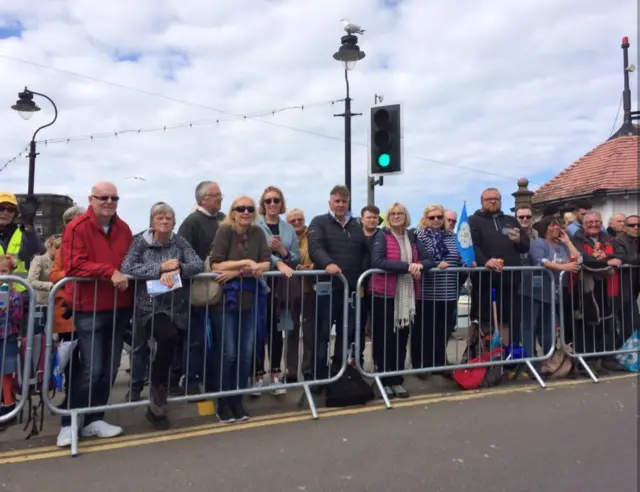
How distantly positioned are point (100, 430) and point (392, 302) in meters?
2.89

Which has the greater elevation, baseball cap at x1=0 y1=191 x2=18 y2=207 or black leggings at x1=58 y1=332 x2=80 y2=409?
baseball cap at x1=0 y1=191 x2=18 y2=207

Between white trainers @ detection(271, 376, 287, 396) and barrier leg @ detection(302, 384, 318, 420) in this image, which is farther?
white trainers @ detection(271, 376, 287, 396)

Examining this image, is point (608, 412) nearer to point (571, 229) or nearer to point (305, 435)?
point (305, 435)

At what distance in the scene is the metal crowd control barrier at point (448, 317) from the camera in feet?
17.6

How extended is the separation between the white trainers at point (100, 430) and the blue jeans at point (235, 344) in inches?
35.0

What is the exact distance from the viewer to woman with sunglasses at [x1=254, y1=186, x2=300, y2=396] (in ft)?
A: 16.6

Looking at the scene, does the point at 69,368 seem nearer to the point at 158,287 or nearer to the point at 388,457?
the point at 158,287

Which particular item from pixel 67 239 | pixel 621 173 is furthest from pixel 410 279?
pixel 621 173

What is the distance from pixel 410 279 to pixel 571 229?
3.28m

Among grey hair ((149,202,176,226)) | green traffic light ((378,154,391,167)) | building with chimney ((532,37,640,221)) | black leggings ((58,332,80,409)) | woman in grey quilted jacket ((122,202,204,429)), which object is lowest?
black leggings ((58,332,80,409))

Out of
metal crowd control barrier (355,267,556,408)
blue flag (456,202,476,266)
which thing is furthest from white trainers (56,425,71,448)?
blue flag (456,202,476,266)

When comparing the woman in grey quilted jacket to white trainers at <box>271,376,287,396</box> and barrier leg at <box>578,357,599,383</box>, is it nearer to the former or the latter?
white trainers at <box>271,376,287,396</box>

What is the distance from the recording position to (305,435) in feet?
13.9

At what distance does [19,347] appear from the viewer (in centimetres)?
438
